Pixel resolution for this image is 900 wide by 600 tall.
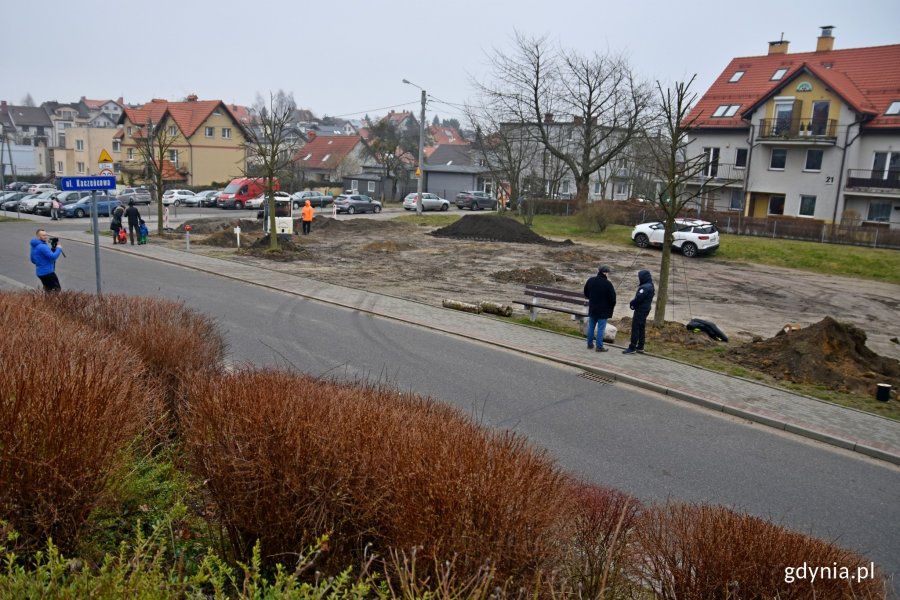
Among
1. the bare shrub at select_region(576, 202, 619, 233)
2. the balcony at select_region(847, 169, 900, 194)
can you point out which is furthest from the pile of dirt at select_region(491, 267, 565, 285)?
the balcony at select_region(847, 169, 900, 194)

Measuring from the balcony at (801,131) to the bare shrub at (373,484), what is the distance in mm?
44179

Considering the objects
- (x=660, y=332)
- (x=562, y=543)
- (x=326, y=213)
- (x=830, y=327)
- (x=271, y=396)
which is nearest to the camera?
(x=562, y=543)

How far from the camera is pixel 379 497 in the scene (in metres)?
4.29

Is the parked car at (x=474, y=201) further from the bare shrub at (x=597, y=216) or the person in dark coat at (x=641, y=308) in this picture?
the person in dark coat at (x=641, y=308)

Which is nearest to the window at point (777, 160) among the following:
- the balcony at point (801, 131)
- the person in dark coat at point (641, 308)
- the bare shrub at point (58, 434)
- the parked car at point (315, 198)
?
the balcony at point (801, 131)

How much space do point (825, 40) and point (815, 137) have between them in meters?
10.6

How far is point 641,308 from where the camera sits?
44.4 ft

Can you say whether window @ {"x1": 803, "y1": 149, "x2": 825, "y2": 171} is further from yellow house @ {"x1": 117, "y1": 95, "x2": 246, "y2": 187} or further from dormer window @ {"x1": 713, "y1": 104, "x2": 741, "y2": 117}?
yellow house @ {"x1": 117, "y1": 95, "x2": 246, "y2": 187}

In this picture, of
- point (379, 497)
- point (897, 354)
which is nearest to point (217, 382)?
point (379, 497)

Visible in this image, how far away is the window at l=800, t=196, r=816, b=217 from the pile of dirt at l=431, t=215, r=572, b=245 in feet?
61.5

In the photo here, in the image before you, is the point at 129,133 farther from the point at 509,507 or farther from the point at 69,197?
the point at 509,507

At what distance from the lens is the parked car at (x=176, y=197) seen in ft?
177

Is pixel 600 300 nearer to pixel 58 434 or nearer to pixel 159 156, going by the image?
pixel 58 434

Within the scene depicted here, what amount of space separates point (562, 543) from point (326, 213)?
49408 millimetres
